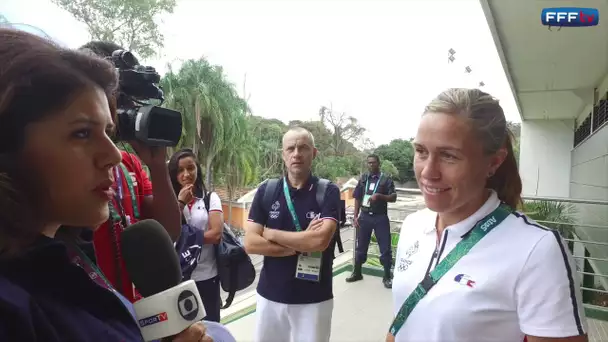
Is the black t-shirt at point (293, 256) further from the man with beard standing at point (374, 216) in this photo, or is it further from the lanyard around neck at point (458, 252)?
the man with beard standing at point (374, 216)

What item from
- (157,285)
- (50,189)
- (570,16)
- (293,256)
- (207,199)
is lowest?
(293,256)

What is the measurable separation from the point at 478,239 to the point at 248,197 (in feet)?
53.7

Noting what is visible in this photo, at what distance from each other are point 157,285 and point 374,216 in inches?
189

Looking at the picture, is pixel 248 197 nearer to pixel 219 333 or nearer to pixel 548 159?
pixel 548 159

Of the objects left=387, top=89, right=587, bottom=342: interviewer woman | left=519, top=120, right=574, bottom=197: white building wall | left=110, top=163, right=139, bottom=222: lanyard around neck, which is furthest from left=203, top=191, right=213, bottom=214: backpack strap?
left=519, top=120, right=574, bottom=197: white building wall

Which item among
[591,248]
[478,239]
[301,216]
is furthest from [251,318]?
[591,248]

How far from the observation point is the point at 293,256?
2.46m

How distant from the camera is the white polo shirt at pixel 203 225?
2688 mm

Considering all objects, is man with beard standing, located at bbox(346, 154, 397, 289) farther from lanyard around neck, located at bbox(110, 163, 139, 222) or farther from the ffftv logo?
lanyard around neck, located at bbox(110, 163, 139, 222)

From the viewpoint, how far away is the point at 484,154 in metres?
1.27

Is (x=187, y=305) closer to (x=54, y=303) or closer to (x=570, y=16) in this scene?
(x=54, y=303)

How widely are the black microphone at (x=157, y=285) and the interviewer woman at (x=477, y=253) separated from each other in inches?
28.8

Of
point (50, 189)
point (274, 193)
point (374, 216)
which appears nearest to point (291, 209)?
point (274, 193)

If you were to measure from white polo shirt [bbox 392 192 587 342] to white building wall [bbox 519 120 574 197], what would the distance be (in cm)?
1722
